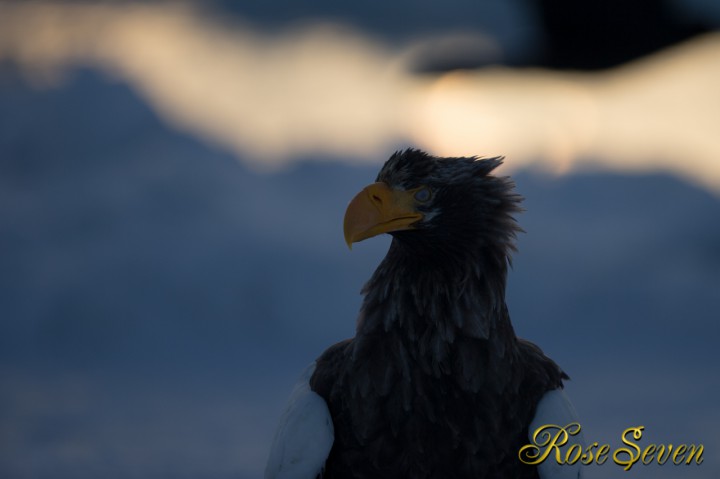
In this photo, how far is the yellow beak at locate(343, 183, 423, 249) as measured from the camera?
3086 millimetres

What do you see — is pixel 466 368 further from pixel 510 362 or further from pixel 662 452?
pixel 662 452

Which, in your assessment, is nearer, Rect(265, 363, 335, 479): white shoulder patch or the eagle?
the eagle

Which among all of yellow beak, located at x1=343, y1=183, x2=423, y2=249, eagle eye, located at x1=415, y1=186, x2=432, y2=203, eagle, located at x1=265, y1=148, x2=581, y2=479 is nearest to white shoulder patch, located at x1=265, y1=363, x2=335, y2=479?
eagle, located at x1=265, y1=148, x2=581, y2=479

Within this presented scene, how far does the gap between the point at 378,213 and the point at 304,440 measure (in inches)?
40.4

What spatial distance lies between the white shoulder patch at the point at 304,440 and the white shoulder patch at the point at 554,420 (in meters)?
0.87

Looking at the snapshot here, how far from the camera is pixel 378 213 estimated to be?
3.12 meters

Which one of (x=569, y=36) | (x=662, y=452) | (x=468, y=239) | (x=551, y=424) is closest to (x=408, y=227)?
(x=468, y=239)

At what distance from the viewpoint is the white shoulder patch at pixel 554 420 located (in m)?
3.29

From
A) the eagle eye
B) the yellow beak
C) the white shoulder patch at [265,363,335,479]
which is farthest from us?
the white shoulder patch at [265,363,335,479]

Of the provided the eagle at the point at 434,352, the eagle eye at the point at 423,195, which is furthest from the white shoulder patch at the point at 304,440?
Result: the eagle eye at the point at 423,195

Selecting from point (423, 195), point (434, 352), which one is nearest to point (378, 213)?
point (423, 195)

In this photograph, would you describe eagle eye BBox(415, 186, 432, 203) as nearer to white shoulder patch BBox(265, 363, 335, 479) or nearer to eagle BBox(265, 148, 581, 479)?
eagle BBox(265, 148, 581, 479)

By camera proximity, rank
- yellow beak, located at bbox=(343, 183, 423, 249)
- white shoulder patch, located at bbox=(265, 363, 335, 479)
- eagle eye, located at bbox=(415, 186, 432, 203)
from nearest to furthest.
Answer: yellow beak, located at bbox=(343, 183, 423, 249), eagle eye, located at bbox=(415, 186, 432, 203), white shoulder patch, located at bbox=(265, 363, 335, 479)

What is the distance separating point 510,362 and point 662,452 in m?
1.14
